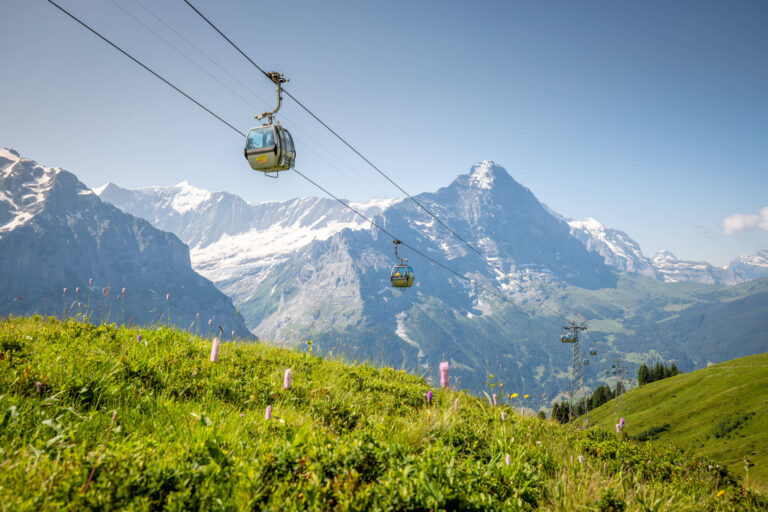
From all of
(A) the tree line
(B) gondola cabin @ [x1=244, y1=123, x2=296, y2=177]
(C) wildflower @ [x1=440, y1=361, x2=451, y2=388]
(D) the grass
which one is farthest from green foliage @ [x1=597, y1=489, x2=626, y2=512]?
(A) the tree line

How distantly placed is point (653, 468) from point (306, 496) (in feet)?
23.0

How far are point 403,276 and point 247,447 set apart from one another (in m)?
31.1

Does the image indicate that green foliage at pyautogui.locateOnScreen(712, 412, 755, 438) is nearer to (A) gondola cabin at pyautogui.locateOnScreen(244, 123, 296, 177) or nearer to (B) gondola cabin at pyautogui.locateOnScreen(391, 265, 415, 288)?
(B) gondola cabin at pyautogui.locateOnScreen(391, 265, 415, 288)

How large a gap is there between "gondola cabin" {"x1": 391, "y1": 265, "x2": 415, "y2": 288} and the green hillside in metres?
79.2

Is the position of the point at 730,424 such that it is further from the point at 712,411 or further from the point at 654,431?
the point at 654,431

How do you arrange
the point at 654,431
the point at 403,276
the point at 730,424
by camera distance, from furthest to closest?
1. the point at 654,431
2. the point at 730,424
3. the point at 403,276

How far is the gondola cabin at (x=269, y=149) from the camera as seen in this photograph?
14.1 meters

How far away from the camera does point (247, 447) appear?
413cm

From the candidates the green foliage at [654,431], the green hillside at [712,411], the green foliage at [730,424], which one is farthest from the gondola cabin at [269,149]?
the green foliage at [730,424]

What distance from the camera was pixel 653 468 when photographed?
709cm

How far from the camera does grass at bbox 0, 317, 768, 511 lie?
329cm

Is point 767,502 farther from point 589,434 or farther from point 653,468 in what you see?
point 589,434

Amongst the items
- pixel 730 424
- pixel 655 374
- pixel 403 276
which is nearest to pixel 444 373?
pixel 403 276

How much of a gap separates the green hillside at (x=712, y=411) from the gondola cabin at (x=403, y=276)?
7921 centimetres
